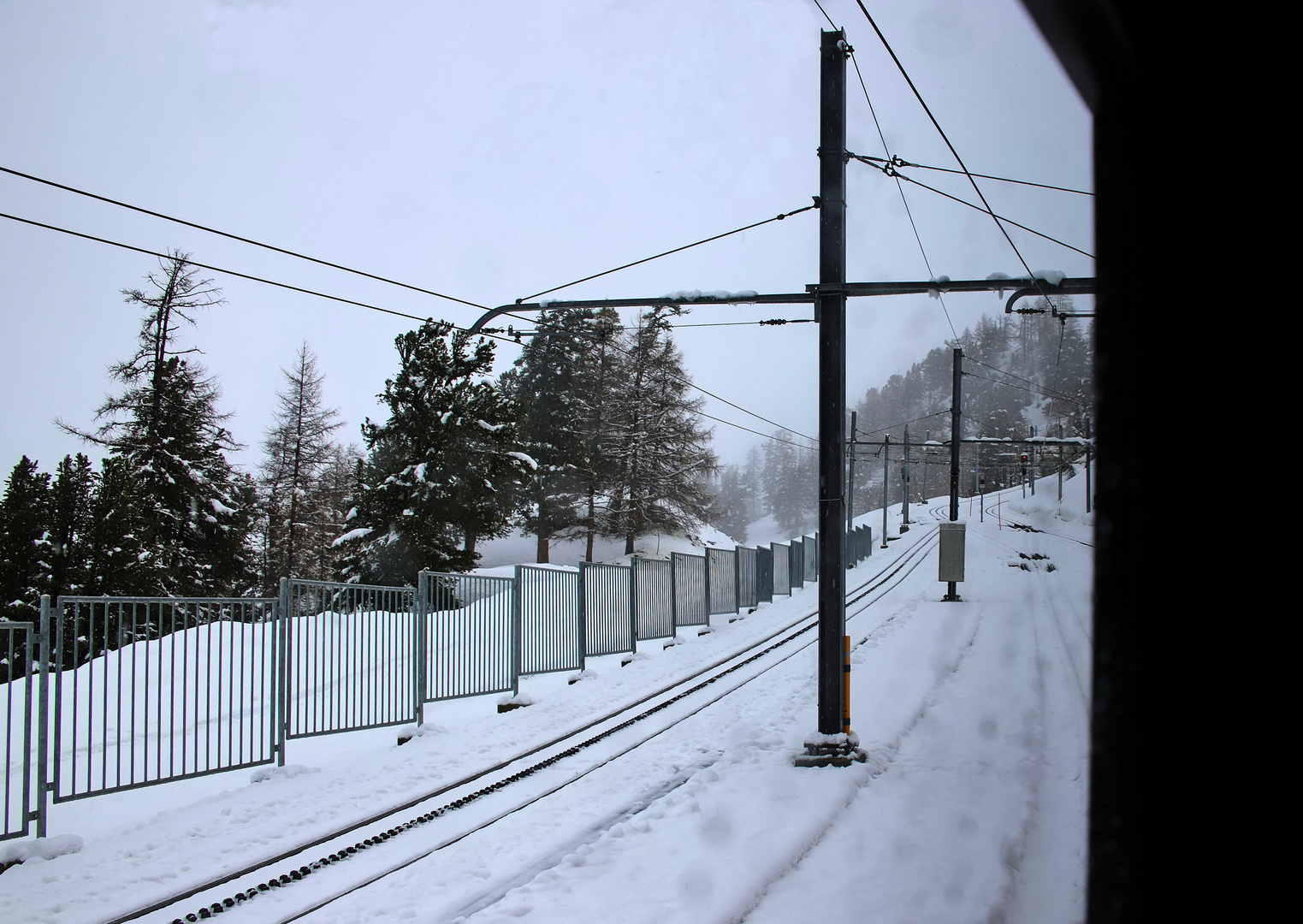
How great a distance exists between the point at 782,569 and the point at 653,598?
11.9m

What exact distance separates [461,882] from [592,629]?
10.3 m

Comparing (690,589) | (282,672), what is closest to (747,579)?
(690,589)

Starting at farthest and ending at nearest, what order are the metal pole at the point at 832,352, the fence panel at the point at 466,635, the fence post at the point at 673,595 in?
the fence post at the point at 673,595 < the fence panel at the point at 466,635 < the metal pole at the point at 832,352

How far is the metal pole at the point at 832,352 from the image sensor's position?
323 inches

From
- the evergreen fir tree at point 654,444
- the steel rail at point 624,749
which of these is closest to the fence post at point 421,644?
the steel rail at point 624,749

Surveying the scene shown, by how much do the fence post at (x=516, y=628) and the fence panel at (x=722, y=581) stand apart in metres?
9.30

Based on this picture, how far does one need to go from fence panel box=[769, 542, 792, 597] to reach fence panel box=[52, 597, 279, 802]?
69.6 ft

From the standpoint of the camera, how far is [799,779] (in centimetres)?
742

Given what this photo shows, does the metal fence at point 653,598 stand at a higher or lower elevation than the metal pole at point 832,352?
lower

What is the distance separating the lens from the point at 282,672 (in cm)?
842

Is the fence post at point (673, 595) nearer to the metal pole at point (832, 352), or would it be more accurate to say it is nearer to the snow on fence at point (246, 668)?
the snow on fence at point (246, 668)

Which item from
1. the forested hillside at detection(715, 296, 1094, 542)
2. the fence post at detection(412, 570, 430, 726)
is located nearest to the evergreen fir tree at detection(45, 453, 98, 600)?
the fence post at detection(412, 570, 430, 726)

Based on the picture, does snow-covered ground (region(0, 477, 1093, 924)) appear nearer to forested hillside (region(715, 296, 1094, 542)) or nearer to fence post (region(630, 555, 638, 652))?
fence post (region(630, 555, 638, 652))

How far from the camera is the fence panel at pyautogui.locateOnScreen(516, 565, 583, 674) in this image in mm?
12820
